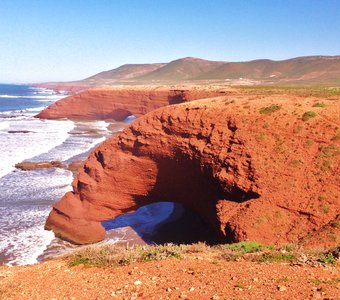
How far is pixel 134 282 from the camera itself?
7840mm

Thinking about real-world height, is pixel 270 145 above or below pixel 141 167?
above

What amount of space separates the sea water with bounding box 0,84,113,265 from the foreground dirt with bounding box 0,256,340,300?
8.62 meters

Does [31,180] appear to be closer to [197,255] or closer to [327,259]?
[197,255]

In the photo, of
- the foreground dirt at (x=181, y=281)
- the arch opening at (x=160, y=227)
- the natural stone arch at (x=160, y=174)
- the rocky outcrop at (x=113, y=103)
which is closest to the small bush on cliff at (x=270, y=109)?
the natural stone arch at (x=160, y=174)

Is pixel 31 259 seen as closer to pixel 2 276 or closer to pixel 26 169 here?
pixel 2 276

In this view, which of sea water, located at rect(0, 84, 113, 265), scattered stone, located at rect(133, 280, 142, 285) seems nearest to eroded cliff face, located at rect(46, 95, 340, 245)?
sea water, located at rect(0, 84, 113, 265)

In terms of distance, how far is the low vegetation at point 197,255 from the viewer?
8688 mm

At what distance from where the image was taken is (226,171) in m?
15.2

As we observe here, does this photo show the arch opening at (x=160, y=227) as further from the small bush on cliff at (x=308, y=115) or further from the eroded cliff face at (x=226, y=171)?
the small bush on cliff at (x=308, y=115)

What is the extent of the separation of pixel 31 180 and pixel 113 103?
35368mm

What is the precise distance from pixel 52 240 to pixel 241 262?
12.8 m

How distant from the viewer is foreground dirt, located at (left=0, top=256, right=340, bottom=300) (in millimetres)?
7082

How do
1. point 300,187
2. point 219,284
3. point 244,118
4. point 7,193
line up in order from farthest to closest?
1. point 7,193
2. point 244,118
3. point 300,187
4. point 219,284

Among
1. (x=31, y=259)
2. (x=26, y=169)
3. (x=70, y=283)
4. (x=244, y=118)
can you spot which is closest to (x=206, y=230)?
(x=244, y=118)
